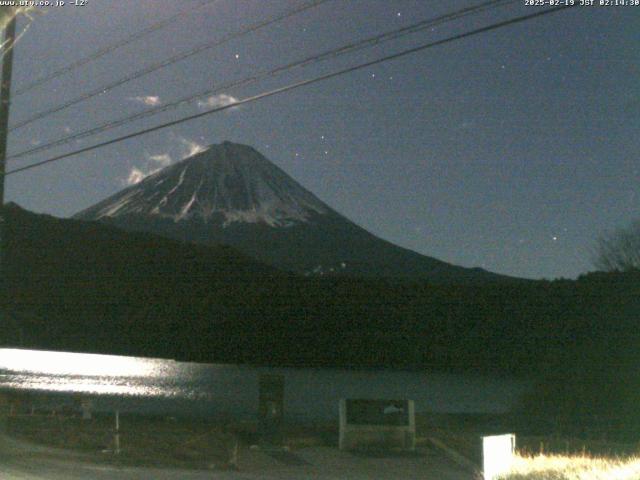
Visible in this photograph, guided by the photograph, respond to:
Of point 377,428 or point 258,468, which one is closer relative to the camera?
point 258,468

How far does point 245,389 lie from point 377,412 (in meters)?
52.1

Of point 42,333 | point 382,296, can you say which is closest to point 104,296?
point 42,333

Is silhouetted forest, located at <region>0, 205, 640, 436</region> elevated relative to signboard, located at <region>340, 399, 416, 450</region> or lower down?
elevated

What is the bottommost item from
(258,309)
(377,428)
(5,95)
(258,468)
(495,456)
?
(258,468)

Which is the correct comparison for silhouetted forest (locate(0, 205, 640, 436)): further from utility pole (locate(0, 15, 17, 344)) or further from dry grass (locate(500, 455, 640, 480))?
utility pole (locate(0, 15, 17, 344))

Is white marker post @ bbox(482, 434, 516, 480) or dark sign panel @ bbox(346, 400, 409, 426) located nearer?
white marker post @ bbox(482, 434, 516, 480)

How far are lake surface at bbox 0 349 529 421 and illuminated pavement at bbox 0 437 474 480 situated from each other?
16.3 m

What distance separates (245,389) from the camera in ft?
224

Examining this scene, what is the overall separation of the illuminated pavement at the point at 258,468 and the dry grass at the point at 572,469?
4.58 ft

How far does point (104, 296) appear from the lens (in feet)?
463

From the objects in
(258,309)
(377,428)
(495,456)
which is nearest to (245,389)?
(377,428)

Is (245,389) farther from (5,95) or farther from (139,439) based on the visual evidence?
(5,95)

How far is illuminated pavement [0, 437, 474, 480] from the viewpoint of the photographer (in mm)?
12359

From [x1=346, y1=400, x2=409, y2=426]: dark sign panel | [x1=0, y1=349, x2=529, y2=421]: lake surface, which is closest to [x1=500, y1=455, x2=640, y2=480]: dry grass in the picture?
[x1=346, y1=400, x2=409, y2=426]: dark sign panel
